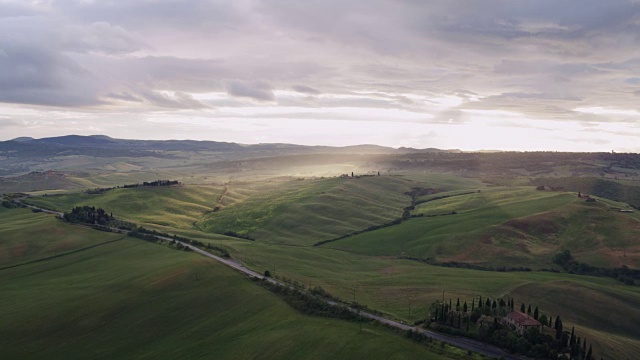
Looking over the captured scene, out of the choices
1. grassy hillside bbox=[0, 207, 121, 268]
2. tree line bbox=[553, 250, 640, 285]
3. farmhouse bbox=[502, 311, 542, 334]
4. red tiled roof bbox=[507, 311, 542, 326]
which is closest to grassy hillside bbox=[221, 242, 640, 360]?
tree line bbox=[553, 250, 640, 285]

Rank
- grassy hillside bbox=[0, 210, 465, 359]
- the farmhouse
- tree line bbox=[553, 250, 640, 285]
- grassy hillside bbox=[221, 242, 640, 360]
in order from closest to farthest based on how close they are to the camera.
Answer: grassy hillside bbox=[0, 210, 465, 359] → the farmhouse → grassy hillside bbox=[221, 242, 640, 360] → tree line bbox=[553, 250, 640, 285]

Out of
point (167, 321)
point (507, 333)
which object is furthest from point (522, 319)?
point (167, 321)

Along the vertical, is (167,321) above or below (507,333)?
below

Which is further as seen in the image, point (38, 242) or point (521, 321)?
point (38, 242)

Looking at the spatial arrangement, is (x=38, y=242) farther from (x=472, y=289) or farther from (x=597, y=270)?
(x=597, y=270)

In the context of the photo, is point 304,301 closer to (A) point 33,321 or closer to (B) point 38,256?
(A) point 33,321

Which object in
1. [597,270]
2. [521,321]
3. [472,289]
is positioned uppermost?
[521,321]

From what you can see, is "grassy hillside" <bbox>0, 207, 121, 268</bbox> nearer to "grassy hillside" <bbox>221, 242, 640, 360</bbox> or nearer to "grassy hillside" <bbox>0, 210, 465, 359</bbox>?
"grassy hillside" <bbox>0, 210, 465, 359</bbox>
